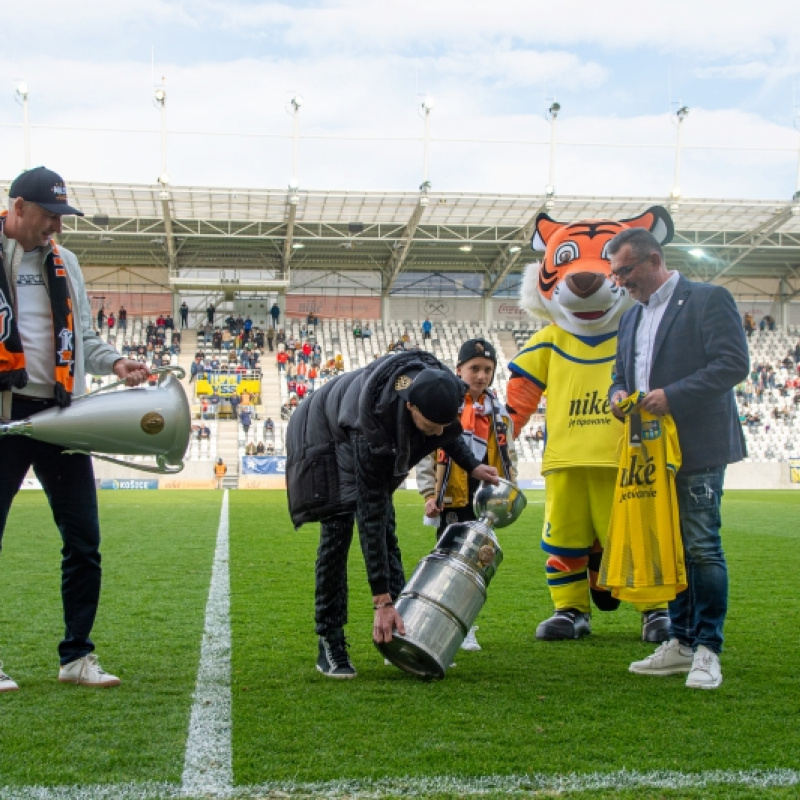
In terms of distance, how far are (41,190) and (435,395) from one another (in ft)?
5.64

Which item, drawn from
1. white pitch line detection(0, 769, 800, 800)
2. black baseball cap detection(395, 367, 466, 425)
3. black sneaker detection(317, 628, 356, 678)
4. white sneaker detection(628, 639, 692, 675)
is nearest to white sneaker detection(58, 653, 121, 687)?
black sneaker detection(317, 628, 356, 678)

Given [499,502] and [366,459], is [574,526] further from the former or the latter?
[366,459]

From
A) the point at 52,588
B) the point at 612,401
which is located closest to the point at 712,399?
the point at 612,401

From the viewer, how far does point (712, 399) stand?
174 inches

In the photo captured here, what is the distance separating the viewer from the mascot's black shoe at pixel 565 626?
5566mm

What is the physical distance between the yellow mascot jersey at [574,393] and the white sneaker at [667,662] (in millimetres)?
1214

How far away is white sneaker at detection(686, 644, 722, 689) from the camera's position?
13.7ft

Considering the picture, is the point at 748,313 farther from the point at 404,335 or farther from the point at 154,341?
the point at 154,341

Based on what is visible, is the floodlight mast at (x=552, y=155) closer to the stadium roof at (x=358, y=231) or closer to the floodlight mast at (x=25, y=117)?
the stadium roof at (x=358, y=231)

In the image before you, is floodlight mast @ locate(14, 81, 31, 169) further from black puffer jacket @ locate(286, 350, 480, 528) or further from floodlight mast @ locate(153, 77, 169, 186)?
black puffer jacket @ locate(286, 350, 480, 528)

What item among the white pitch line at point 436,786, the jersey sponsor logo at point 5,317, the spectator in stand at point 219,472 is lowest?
the spectator in stand at point 219,472

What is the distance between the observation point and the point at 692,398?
172 inches

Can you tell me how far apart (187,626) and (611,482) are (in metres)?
2.48

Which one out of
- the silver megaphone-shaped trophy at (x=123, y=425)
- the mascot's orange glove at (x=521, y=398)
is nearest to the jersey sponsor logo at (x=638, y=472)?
the mascot's orange glove at (x=521, y=398)
